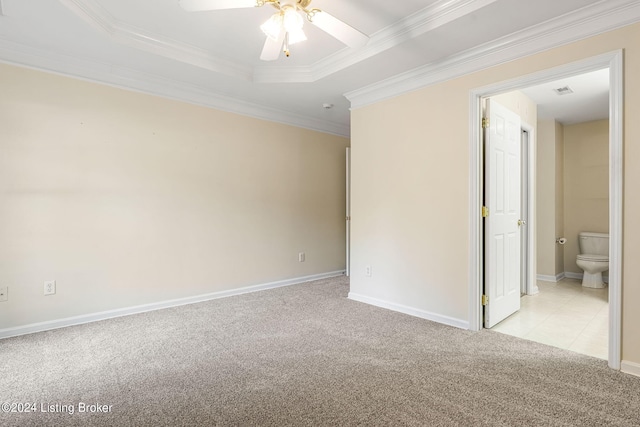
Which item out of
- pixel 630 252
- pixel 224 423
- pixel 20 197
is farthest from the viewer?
pixel 20 197

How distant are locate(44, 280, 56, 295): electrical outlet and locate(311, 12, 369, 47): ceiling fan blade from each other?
3.15m

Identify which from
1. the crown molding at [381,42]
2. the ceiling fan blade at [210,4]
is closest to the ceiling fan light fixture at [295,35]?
the ceiling fan blade at [210,4]

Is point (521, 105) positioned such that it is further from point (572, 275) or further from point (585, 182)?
point (572, 275)

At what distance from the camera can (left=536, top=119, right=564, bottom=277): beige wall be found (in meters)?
4.84

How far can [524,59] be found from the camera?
2.56 metres

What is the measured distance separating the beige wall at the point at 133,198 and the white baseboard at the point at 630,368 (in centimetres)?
353

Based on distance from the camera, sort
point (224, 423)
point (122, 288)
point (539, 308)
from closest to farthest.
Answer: point (224, 423) < point (122, 288) < point (539, 308)

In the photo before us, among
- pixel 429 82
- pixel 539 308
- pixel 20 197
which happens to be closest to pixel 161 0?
pixel 20 197

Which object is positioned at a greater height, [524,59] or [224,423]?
[524,59]

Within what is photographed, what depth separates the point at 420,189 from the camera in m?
3.25

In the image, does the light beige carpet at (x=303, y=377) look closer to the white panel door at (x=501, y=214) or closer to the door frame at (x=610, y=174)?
the door frame at (x=610, y=174)

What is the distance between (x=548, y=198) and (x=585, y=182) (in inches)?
27.9

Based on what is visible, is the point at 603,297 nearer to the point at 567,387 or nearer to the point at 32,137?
the point at 567,387

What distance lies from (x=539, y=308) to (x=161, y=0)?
4.54 meters
